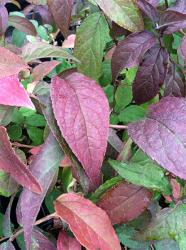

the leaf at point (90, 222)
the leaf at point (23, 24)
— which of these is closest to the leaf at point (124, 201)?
the leaf at point (90, 222)

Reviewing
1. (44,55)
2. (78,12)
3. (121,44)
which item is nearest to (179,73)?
(121,44)

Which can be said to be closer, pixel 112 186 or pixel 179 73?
pixel 112 186

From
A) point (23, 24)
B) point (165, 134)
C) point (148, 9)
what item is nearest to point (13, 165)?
point (165, 134)

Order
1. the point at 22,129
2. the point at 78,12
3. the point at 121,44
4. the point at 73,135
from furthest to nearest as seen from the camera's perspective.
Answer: the point at 78,12 < the point at 22,129 < the point at 121,44 < the point at 73,135

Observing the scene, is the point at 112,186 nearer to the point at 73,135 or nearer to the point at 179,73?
the point at 73,135

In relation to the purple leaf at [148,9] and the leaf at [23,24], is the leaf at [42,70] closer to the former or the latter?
the purple leaf at [148,9]

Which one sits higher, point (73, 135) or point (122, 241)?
point (73, 135)

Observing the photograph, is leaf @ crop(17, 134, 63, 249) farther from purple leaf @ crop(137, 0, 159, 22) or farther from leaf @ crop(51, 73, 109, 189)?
purple leaf @ crop(137, 0, 159, 22)

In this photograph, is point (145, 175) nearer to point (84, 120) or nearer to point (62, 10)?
point (84, 120)
